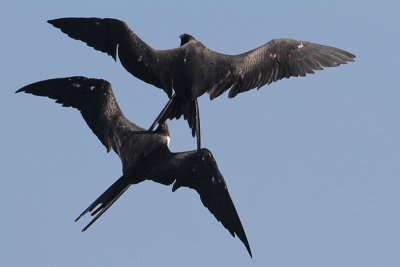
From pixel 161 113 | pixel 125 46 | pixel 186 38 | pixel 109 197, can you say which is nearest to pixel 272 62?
pixel 186 38

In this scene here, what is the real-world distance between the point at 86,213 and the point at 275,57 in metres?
5.07

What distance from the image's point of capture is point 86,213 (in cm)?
1842

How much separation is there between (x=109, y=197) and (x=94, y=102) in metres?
2.37

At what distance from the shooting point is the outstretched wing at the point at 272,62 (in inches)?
773

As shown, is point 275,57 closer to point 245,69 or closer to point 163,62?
point 245,69

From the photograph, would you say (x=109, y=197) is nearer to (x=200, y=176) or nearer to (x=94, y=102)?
(x=200, y=176)

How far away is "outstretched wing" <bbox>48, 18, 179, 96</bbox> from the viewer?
18.8 metres

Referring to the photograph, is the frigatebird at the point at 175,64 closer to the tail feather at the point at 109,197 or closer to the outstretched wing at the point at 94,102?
the outstretched wing at the point at 94,102

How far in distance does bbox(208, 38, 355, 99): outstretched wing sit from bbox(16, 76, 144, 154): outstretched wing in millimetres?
1968

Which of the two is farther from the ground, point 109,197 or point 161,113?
point 161,113

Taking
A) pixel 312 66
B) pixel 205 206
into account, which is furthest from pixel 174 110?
pixel 312 66

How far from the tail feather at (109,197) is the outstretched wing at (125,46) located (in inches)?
77.0

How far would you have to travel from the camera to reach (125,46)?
18.9 m

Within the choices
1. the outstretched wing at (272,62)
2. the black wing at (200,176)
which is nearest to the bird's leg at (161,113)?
the black wing at (200,176)
